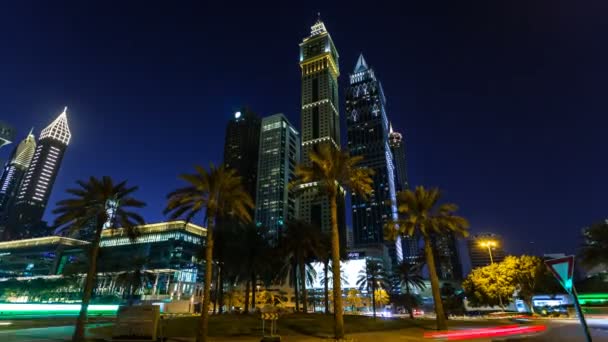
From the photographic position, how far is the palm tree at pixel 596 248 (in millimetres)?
38000

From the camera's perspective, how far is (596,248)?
3888 centimetres

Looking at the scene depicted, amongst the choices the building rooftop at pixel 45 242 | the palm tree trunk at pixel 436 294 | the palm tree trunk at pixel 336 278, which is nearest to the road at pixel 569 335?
the palm tree trunk at pixel 436 294

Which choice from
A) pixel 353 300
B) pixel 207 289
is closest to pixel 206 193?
pixel 207 289

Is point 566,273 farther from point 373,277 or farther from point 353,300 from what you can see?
point 353,300

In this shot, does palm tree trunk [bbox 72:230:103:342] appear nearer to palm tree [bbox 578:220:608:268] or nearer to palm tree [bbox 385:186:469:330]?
palm tree [bbox 385:186:469:330]

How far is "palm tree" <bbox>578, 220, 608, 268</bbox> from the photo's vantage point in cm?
3800

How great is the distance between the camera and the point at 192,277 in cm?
14700

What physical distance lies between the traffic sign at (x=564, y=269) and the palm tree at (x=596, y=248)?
4386cm

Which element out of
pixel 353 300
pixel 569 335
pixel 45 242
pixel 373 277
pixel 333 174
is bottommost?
pixel 569 335

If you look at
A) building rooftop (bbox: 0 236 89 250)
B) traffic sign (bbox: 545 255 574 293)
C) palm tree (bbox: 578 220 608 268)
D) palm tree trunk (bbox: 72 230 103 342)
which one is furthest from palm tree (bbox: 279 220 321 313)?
building rooftop (bbox: 0 236 89 250)

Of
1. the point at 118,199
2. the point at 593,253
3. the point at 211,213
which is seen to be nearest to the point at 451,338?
the point at 211,213

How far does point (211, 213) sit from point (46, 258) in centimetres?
20514

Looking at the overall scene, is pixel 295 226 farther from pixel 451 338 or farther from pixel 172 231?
pixel 172 231

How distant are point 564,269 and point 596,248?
45102mm
